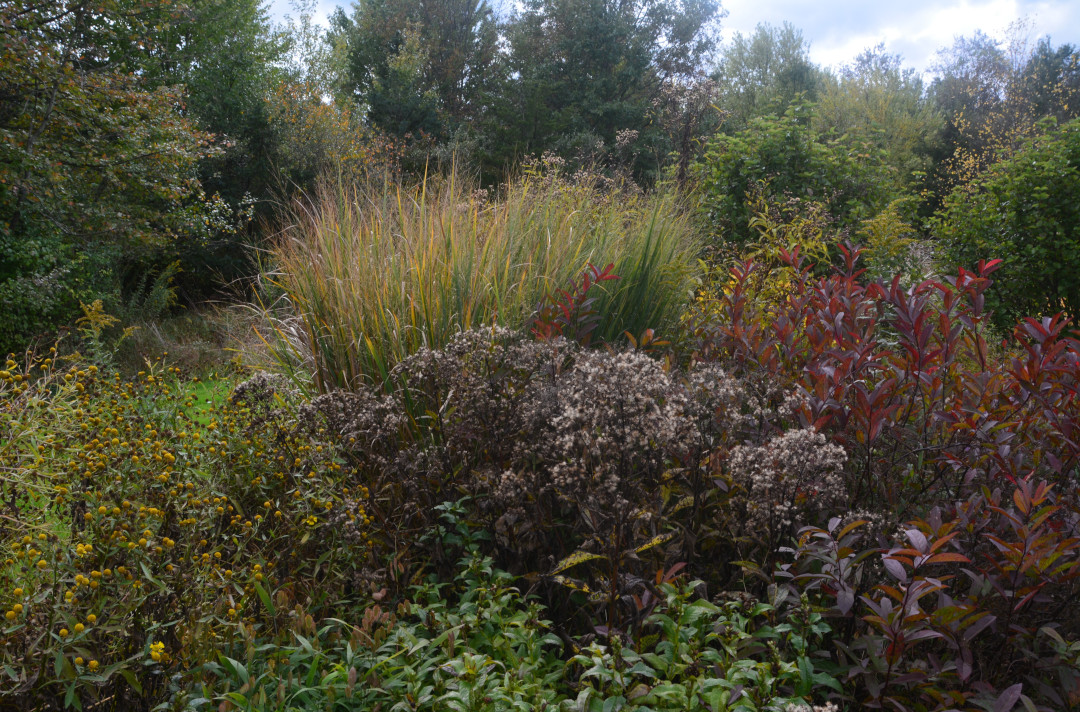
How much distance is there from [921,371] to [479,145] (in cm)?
1782

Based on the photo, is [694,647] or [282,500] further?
[282,500]

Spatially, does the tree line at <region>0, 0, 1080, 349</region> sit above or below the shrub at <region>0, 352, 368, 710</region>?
above

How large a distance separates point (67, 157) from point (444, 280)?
21.2 feet

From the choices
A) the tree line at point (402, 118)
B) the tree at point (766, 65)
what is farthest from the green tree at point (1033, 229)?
the tree at point (766, 65)

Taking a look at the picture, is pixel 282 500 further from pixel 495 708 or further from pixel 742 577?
pixel 742 577

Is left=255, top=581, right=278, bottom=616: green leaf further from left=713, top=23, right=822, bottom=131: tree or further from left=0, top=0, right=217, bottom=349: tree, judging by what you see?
left=713, top=23, right=822, bottom=131: tree

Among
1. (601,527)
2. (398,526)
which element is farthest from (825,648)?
(398,526)

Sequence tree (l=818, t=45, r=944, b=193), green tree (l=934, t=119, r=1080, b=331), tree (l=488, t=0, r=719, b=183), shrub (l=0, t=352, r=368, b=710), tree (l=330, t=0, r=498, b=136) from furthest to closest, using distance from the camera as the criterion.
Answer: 1. tree (l=818, t=45, r=944, b=193)
2. tree (l=330, t=0, r=498, b=136)
3. tree (l=488, t=0, r=719, b=183)
4. green tree (l=934, t=119, r=1080, b=331)
5. shrub (l=0, t=352, r=368, b=710)

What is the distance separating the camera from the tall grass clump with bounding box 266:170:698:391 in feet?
12.3

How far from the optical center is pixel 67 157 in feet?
25.5

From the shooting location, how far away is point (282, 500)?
9.53 ft

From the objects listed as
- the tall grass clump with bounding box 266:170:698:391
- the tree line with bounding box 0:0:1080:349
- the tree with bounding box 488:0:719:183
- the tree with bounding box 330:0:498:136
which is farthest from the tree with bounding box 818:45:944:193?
the tall grass clump with bounding box 266:170:698:391

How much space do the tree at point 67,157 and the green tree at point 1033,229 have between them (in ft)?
31.6

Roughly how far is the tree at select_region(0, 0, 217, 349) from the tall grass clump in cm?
438
